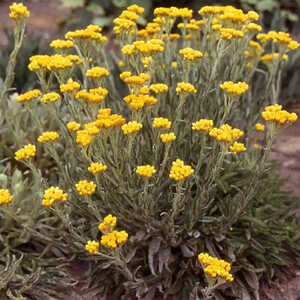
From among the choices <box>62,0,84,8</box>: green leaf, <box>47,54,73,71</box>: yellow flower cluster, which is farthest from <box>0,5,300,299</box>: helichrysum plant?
<box>62,0,84,8</box>: green leaf

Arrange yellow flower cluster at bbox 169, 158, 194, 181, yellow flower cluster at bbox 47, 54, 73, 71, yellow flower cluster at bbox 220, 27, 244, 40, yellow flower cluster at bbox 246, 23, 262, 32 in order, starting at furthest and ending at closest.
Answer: yellow flower cluster at bbox 246, 23, 262, 32, yellow flower cluster at bbox 220, 27, 244, 40, yellow flower cluster at bbox 47, 54, 73, 71, yellow flower cluster at bbox 169, 158, 194, 181

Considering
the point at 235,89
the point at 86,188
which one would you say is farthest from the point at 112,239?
the point at 235,89

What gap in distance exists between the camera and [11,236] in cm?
225

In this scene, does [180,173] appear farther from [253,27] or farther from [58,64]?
[253,27]

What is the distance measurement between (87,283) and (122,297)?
0.20 meters

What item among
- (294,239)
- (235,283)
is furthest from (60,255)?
(294,239)

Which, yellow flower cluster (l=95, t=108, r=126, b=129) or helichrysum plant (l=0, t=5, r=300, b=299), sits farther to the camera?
helichrysum plant (l=0, t=5, r=300, b=299)

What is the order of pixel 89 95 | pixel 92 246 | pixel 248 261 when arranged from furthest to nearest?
1. pixel 248 261
2. pixel 89 95
3. pixel 92 246

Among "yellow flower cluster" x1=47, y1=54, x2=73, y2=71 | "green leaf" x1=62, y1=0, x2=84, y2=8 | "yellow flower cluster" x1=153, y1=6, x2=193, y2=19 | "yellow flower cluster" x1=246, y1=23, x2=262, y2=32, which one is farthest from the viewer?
"green leaf" x1=62, y1=0, x2=84, y2=8

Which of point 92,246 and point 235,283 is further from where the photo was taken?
point 235,283

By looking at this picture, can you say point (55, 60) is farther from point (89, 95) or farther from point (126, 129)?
point (126, 129)

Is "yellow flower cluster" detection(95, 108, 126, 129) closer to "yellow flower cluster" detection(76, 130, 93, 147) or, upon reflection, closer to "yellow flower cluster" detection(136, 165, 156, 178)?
"yellow flower cluster" detection(76, 130, 93, 147)

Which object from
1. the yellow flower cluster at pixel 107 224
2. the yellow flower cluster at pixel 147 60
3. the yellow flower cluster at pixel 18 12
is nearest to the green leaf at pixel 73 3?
the yellow flower cluster at pixel 18 12

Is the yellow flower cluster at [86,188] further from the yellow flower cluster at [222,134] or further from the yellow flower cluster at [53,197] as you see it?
the yellow flower cluster at [222,134]
